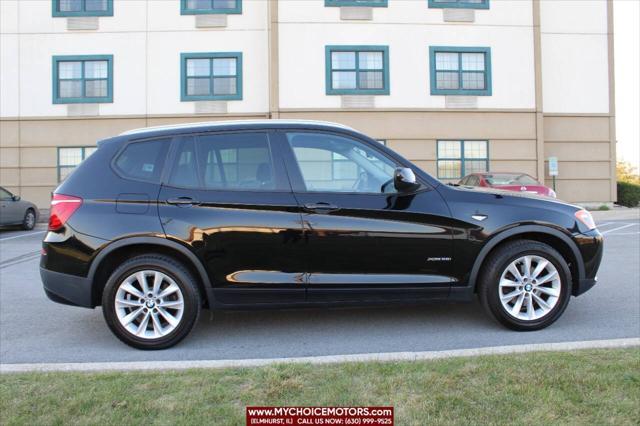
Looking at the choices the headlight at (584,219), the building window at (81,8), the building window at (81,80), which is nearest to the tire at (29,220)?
the building window at (81,80)

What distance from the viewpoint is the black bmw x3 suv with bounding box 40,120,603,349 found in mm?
4570

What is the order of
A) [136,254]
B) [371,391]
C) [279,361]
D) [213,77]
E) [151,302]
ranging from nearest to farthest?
[371,391], [279,361], [151,302], [136,254], [213,77]

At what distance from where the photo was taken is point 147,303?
15.0 ft

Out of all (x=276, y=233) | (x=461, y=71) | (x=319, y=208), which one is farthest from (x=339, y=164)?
(x=461, y=71)

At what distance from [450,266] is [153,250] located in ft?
8.33

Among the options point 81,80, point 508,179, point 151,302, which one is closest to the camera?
point 151,302

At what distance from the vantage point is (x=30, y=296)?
272 inches

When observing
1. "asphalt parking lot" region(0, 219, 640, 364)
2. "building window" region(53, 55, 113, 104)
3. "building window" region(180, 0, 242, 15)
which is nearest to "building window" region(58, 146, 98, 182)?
"building window" region(53, 55, 113, 104)

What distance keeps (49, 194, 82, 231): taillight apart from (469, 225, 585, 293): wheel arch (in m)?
3.42

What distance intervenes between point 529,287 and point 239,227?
2575 mm

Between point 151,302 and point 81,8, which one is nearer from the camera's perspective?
→ point 151,302

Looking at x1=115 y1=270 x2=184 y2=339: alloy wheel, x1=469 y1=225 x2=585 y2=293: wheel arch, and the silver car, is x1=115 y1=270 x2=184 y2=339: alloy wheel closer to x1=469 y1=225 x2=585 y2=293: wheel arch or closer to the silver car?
x1=469 y1=225 x2=585 y2=293: wheel arch

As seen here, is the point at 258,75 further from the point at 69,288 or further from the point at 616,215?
the point at 69,288

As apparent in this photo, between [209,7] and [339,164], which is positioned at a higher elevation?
[209,7]
